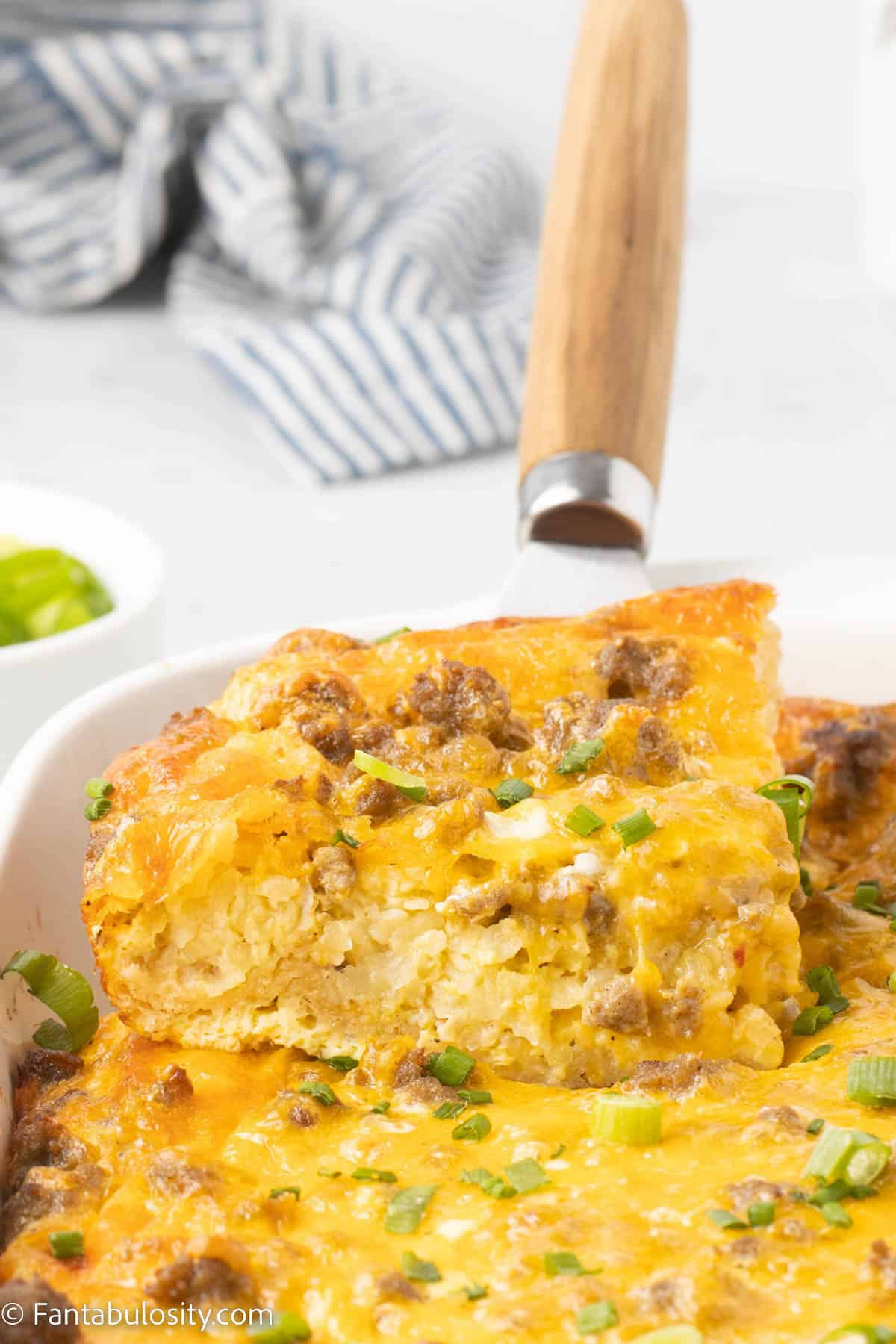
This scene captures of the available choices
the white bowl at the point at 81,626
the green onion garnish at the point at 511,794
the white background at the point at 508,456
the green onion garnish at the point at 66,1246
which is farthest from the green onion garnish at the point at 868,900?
the white background at the point at 508,456

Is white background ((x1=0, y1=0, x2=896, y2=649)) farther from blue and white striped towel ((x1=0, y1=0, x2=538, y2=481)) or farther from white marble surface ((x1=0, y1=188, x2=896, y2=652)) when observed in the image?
blue and white striped towel ((x1=0, y1=0, x2=538, y2=481))

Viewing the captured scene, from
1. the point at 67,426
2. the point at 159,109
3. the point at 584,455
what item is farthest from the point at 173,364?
the point at 584,455

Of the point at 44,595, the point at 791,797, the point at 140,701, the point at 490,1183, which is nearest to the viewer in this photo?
the point at 490,1183

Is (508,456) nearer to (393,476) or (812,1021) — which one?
(393,476)

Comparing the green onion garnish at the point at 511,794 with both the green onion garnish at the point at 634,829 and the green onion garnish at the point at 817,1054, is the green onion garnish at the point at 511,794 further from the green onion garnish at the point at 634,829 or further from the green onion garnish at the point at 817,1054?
the green onion garnish at the point at 817,1054

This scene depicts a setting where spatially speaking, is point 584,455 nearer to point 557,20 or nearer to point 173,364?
point 173,364

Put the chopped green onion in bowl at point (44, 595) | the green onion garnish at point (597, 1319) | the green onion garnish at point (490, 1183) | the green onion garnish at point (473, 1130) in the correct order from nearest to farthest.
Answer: the green onion garnish at point (597, 1319), the green onion garnish at point (490, 1183), the green onion garnish at point (473, 1130), the chopped green onion in bowl at point (44, 595)

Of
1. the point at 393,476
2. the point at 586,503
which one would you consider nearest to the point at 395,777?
the point at 586,503
